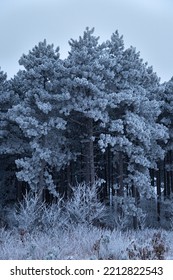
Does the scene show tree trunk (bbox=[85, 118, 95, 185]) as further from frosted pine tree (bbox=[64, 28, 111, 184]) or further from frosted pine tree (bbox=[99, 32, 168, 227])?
frosted pine tree (bbox=[99, 32, 168, 227])

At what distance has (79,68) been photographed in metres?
24.2

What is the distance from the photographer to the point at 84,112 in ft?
76.8

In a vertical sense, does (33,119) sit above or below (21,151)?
above

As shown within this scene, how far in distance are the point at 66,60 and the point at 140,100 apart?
230 inches

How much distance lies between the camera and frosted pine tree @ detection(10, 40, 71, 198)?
77.8ft

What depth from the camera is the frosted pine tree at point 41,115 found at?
77.8 feet

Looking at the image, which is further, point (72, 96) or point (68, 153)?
point (68, 153)

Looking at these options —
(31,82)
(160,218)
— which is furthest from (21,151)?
(160,218)

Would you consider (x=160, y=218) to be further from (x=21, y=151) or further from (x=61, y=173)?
(x=21, y=151)

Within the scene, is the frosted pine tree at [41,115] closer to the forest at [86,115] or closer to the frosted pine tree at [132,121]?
the forest at [86,115]

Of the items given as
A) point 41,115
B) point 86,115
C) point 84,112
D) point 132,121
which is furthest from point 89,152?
point 41,115

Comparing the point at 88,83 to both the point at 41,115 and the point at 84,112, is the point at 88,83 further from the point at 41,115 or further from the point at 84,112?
the point at 41,115

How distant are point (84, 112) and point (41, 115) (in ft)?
11.3
